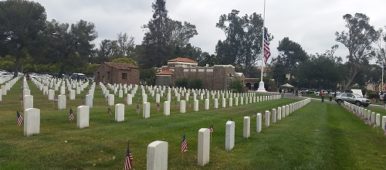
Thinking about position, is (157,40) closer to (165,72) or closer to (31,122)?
(165,72)

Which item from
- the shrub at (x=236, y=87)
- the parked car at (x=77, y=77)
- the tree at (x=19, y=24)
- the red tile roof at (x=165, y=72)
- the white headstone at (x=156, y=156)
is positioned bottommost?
the white headstone at (x=156, y=156)

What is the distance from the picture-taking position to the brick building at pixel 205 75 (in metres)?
78.2

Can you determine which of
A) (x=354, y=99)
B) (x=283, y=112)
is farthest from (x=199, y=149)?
(x=354, y=99)

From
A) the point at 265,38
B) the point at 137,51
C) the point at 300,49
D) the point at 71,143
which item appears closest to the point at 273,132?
the point at 71,143

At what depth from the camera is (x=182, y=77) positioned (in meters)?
80.8

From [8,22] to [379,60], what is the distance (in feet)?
233

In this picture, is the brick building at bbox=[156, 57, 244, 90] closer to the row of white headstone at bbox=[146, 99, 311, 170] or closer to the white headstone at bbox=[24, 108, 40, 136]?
the row of white headstone at bbox=[146, 99, 311, 170]

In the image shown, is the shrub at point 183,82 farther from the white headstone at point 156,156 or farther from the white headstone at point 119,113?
the white headstone at point 156,156

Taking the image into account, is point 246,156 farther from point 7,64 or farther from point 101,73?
point 7,64

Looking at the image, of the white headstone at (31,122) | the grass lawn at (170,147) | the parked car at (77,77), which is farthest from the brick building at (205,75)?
the white headstone at (31,122)

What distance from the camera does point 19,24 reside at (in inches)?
2985

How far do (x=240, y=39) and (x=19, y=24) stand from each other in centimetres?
6585

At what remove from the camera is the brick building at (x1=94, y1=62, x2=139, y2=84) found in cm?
7312

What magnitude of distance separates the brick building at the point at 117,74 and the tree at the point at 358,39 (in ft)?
158
